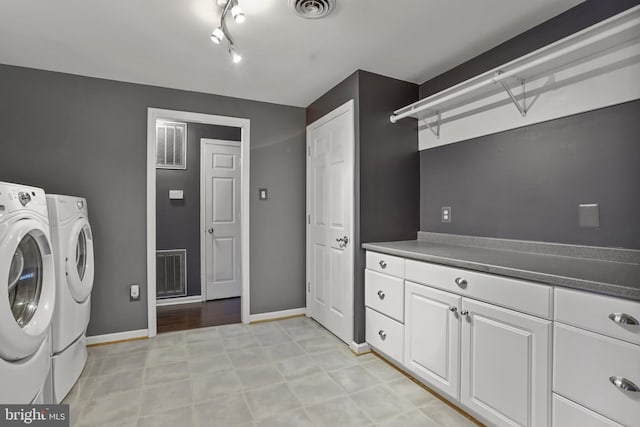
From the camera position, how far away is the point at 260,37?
2055 mm

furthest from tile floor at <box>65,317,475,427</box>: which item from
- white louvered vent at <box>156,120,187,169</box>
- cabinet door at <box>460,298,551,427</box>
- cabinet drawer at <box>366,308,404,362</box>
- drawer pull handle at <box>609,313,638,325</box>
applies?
white louvered vent at <box>156,120,187,169</box>

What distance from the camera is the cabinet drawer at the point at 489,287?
1345mm

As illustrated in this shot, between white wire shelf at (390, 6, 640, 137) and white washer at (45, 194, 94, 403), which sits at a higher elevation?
white wire shelf at (390, 6, 640, 137)

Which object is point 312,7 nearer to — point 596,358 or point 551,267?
point 551,267

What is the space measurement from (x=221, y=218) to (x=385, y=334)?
2.62 metres

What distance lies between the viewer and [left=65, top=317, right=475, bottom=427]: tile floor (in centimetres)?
173

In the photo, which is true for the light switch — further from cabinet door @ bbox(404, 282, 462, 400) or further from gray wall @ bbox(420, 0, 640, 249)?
cabinet door @ bbox(404, 282, 462, 400)

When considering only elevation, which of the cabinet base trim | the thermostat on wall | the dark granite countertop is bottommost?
the cabinet base trim

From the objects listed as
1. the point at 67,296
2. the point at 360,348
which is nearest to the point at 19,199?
the point at 67,296

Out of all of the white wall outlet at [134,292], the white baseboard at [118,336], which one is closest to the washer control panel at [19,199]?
the white wall outlet at [134,292]

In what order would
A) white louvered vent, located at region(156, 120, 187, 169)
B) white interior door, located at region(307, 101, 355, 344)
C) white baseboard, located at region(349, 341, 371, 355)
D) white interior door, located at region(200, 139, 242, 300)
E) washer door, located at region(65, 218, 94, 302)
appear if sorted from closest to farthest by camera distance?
washer door, located at region(65, 218, 94, 302) → white baseboard, located at region(349, 341, 371, 355) → white interior door, located at region(307, 101, 355, 344) → white louvered vent, located at region(156, 120, 187, 169) → white interior door, located at region(200, 139, 242, 300)

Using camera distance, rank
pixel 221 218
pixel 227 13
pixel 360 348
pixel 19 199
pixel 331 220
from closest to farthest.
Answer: pixel 19 199, pixel 227 13, pixel 360 348, pixel 331 220, pixel 221 218

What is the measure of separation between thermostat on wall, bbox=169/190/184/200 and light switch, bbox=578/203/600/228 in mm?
3807

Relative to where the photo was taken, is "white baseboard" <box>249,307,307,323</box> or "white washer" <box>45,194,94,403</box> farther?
"white baseboard" <box>249,307,307,323</box>
